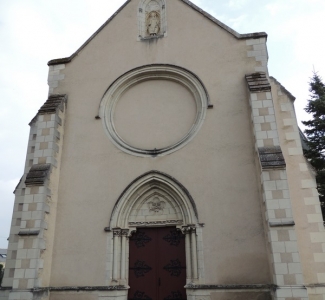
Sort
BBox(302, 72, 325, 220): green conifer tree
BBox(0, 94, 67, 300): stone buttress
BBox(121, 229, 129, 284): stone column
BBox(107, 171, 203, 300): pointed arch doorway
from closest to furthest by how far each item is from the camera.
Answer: BBox(0, 94, 67, 300): stone buttress < BBox(107, 171, 203, 300): pointed arch doorway < BBox(121, 229, 129, 284): stone column < BBox(302, 72, 325, 220): green conifer tree

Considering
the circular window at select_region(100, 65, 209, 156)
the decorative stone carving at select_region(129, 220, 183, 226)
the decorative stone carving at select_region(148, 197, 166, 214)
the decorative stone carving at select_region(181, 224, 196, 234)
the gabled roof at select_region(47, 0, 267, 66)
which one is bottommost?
the decorative stone carving at select_region(181, 224, 196, 234)

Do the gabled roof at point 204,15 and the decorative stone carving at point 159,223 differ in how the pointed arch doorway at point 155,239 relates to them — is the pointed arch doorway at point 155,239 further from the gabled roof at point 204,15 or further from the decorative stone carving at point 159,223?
the gabled roof at point 204,15

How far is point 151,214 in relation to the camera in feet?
28.2

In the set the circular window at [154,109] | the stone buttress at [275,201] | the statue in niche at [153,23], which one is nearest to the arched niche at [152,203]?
the circular window at [154,109]

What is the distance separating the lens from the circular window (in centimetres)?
906

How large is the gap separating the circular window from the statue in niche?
59.1 inches

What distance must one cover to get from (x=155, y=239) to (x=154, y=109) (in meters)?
3.67

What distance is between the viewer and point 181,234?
8.31m

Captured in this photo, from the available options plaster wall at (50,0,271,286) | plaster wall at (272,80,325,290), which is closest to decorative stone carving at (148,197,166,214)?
plaster wall at (50,0,271,286)

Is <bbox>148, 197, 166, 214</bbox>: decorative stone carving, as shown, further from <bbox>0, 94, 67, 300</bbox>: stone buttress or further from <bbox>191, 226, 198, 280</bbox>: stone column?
<bbox>0, 94, 67, 300</bbox>: stone buttress

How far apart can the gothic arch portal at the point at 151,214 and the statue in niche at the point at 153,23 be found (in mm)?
4816

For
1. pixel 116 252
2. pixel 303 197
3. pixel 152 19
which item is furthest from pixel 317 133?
pixel 116 252

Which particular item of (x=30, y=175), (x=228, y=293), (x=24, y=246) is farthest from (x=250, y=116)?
(x=24, y=246)

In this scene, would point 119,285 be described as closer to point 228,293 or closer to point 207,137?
point 228,293
